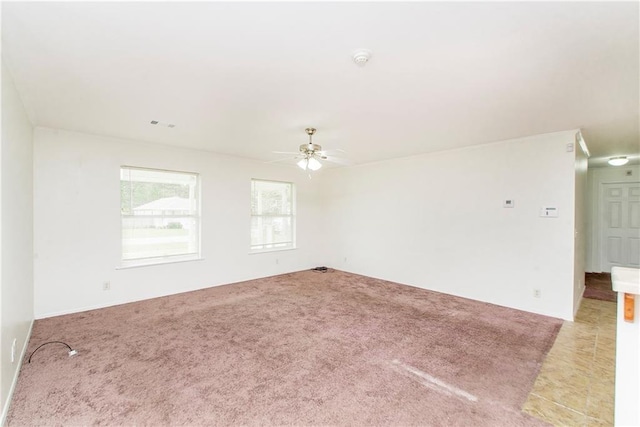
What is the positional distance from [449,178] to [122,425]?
4.84m

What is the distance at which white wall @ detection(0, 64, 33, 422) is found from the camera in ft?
6.36

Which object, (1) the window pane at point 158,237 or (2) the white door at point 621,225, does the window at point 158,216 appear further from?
(2) the white door at point 621,225

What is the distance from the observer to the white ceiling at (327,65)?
152 centimetres

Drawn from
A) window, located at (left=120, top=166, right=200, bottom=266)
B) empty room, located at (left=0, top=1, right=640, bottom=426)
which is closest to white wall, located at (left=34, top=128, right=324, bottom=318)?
empty room, located at (left=0, top=1, right=640, bottom=426)

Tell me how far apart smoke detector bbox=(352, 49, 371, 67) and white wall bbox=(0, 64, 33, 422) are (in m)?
2.44

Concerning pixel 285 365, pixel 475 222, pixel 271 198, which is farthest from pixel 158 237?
pixel 475 222

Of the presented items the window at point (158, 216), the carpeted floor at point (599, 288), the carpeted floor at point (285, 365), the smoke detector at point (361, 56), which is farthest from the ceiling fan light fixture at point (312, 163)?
the carpeted floor at point (599, 288)

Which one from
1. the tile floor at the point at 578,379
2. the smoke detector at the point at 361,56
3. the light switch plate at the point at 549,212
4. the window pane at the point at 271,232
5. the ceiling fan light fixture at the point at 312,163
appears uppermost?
the smoke detector at the point at 361,56

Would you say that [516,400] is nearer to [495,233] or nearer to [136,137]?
[495,233]

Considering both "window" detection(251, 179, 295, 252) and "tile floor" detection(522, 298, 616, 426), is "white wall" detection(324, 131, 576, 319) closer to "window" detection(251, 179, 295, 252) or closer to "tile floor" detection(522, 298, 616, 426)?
"tile floor" detection(522, 298, 616, 426)

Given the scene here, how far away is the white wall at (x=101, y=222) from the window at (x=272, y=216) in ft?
1.47

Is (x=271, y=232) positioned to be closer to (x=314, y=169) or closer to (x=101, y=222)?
(x=314, y=169)

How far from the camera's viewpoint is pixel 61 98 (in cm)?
264

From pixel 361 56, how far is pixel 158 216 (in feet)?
13.2
